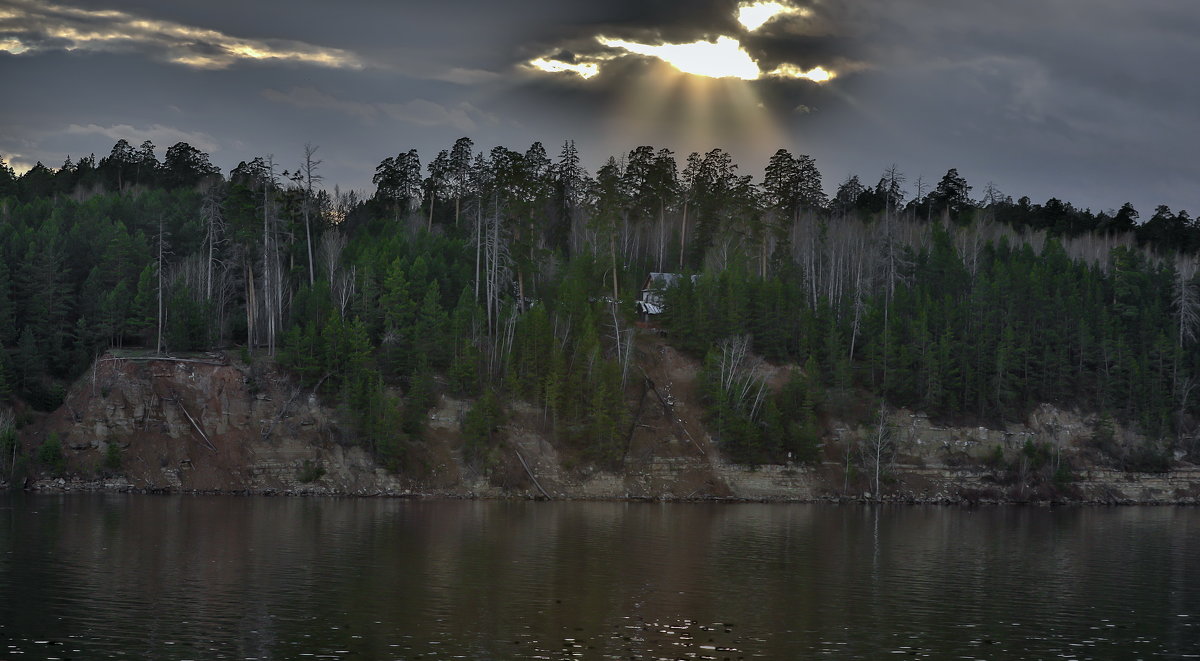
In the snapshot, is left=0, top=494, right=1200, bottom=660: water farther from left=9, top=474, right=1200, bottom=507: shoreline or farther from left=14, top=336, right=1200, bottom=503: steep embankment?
left=14, top=336, right=1200, bottom=503: steep embankment

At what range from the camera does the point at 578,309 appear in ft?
359

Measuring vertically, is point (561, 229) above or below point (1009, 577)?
above

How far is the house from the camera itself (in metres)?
118

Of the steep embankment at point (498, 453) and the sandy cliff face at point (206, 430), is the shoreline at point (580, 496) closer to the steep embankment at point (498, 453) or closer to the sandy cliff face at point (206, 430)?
the steep embankment at point (498, 453)

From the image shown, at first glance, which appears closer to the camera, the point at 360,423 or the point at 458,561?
the point at 458,561

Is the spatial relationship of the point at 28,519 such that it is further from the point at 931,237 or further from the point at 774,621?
the point at 931,237

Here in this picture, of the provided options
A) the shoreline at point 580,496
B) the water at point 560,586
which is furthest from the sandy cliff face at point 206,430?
the water at point 560,586

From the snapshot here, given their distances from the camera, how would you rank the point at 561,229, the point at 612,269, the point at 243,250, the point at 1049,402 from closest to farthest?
the point at 243,250 → the point at 1049,402 → the point at 612,269 → the point at 561,229

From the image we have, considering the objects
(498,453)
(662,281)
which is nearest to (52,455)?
(498,453)

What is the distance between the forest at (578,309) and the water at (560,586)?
22.7 metres

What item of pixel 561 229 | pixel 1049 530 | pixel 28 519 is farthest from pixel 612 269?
pixel 28 519

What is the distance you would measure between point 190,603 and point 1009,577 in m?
39.4

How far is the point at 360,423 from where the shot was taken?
95938mm

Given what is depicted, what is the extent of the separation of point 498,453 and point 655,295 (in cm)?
3447
